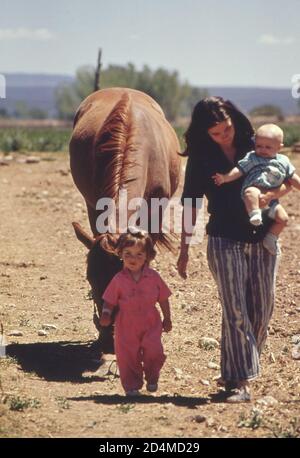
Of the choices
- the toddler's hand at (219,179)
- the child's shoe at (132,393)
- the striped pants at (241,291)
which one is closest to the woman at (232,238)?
the striped pants at (241,291)

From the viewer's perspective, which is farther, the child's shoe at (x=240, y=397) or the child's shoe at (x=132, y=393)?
the child's shoe at (x=132, y=393)

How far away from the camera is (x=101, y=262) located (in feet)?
19.1

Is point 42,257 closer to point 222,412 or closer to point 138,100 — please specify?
point 138,100

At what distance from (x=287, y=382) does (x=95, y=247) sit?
1.49m

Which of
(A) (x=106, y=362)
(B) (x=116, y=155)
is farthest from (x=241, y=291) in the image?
(B) (x=116, y=155)

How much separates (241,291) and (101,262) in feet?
3.45

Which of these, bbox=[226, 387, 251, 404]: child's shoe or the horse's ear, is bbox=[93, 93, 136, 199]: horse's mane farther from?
bbox=[226, 387, 251, 404]: child's shoe

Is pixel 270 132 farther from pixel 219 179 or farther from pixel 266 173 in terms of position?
pixel 219 179

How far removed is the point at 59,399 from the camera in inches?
209

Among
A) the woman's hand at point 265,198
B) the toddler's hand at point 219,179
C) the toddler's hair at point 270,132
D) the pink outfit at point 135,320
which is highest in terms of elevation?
the toddler's hair at point 270,132

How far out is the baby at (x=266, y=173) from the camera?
5027mm

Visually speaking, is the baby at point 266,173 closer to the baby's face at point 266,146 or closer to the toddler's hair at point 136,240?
the baby's face at point 266,146

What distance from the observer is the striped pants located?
5.21m
